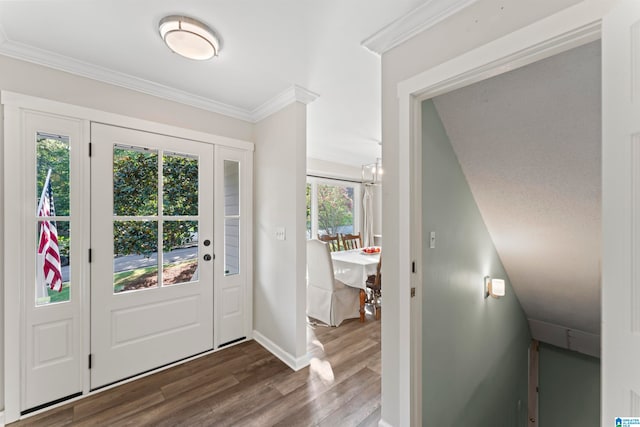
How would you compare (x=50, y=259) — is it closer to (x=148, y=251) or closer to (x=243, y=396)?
(x=148, y=251)

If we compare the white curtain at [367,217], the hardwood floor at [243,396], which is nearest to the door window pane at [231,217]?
the hardwood floor at [243,396]

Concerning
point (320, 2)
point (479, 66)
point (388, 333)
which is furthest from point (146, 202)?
point (479, 66)

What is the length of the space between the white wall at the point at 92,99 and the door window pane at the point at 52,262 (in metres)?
0.16

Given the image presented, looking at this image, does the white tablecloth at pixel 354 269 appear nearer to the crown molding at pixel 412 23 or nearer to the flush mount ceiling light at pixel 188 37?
the crown molding at pixel 412 23

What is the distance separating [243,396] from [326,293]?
1.49 m

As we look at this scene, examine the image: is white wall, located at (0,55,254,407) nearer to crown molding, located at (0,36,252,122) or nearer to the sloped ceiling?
crown molding, located at (0,36,252,122)

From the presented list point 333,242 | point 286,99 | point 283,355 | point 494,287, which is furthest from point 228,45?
point 333,242

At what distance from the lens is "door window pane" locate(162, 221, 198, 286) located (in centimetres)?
229

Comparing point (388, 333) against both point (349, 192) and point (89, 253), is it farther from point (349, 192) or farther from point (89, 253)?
point (349, 192)

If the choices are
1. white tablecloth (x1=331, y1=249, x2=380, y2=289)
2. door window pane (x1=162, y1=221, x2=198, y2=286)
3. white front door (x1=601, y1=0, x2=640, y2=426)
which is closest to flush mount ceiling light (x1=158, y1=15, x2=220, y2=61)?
door window pane (x1=162, y1=221, x2=198, y2=286)

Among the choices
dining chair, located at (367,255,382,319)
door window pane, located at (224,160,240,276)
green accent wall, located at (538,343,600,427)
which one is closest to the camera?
door window pane, located at (224,160,240,276)

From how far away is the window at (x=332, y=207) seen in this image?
4.78 meters

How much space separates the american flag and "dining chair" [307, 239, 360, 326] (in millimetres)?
2252

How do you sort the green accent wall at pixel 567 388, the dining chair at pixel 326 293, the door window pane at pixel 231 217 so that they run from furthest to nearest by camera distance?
the dining chair at pixel 326 293, the green accent wall at pixel 567 388, the door window pane at pixel 231 217
